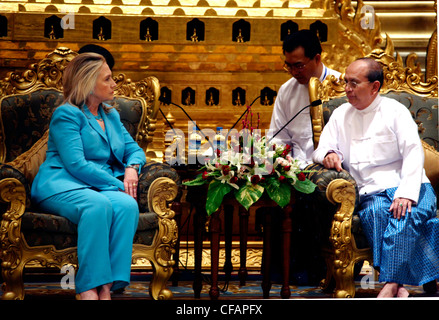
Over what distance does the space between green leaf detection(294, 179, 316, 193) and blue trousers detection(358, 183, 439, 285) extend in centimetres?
31

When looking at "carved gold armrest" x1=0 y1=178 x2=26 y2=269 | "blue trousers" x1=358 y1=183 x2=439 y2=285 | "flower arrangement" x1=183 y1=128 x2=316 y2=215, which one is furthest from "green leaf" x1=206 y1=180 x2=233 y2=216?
"carved gold armrest" x1=0 y1=178 x2=26 y2=269

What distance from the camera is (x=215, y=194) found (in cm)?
331

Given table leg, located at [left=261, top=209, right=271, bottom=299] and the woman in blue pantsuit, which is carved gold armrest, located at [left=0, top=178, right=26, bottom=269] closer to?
the woman in blue pantsuit

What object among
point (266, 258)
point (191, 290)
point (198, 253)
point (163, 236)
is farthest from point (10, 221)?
point (266, 258)

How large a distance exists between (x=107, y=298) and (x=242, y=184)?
87 cm

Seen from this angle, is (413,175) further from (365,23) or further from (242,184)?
(365,23)

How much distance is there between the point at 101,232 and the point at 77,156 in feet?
1.47

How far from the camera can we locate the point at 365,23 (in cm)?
545

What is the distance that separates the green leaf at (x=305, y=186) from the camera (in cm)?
338

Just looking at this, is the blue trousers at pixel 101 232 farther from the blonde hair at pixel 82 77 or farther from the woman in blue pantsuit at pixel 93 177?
the blonde hair at pixel 82 77

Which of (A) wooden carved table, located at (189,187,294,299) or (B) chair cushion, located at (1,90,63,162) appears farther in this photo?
(B) chair cushion, located at (1,90,63,162)

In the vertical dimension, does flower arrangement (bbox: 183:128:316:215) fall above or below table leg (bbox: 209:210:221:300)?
above

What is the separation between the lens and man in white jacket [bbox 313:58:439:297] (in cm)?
334
